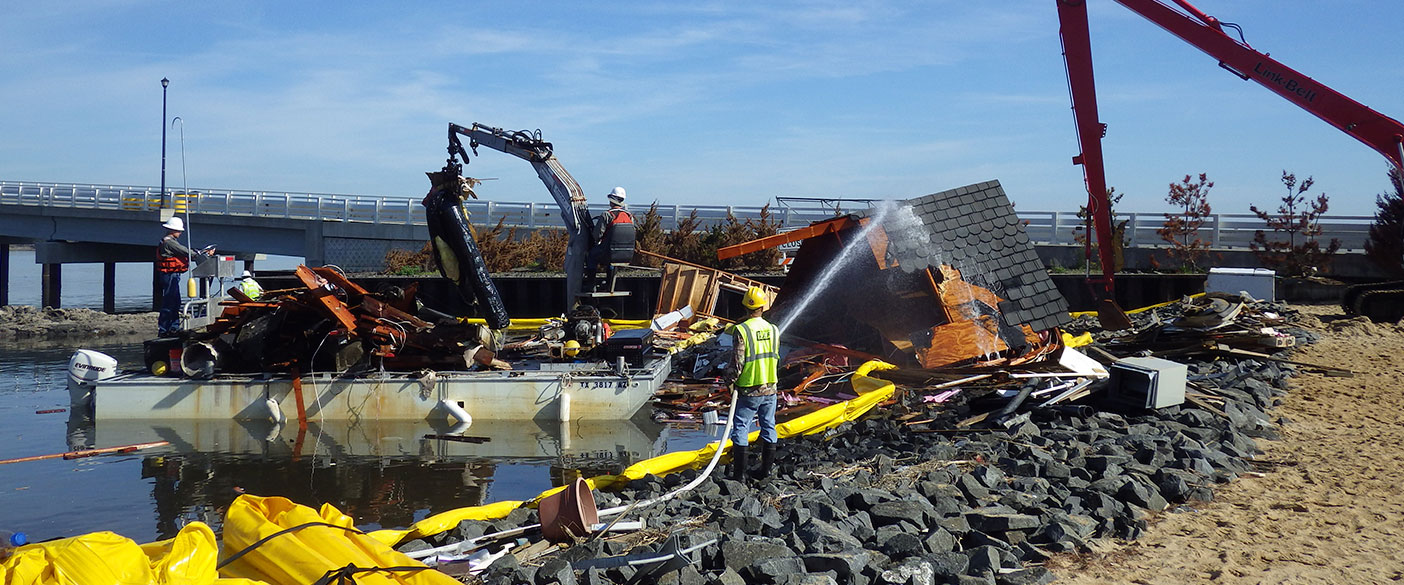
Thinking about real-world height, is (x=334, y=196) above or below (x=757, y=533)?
above

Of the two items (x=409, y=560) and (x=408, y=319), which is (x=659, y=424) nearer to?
(x=408, y=319)

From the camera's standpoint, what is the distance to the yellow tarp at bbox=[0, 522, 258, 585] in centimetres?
450

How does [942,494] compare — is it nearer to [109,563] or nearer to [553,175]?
[109,563]

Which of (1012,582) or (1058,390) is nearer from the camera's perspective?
(1012,582)

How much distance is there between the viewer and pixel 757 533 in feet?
21.0

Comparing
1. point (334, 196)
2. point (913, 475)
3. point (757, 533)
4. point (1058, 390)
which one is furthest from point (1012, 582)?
point (334, 196)

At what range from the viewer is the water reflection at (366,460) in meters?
8.85

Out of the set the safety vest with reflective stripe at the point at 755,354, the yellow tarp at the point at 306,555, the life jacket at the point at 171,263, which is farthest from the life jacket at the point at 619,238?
the yellow tarp at the point at 306,555

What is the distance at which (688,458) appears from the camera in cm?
888

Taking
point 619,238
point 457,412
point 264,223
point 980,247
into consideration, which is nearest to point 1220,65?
point 980,247

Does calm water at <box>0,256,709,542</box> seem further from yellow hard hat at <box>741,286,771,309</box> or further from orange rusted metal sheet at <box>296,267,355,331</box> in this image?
yellow hard hat at <box>741,286,771,309</box>

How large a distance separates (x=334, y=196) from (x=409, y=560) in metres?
31.3

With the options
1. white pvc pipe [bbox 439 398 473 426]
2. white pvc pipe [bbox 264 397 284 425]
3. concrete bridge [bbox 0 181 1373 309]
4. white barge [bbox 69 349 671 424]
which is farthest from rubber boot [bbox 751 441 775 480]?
concrete bridge [bbox 0 181 1373 309]

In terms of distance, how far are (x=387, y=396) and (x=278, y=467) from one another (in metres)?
1.84
